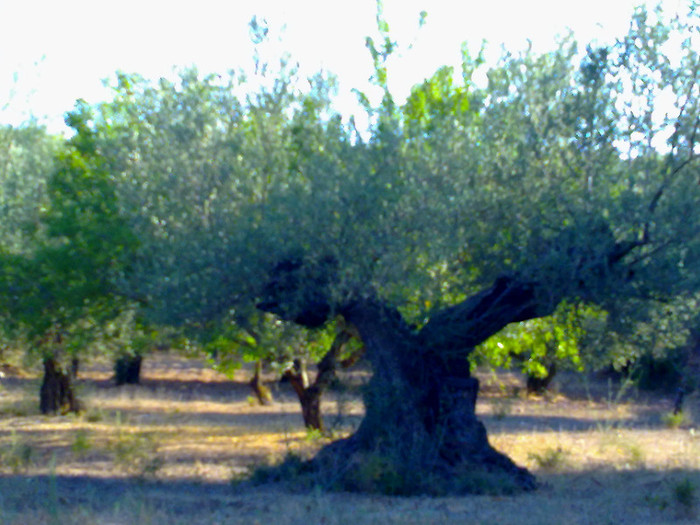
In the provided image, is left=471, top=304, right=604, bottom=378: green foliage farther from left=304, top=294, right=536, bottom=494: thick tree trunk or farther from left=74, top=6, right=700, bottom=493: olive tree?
left=304, top=294, right=536, bottom=494: thick tree trunk

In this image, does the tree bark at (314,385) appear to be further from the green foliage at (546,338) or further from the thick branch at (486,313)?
the thick branch at (486,313)

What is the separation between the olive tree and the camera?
30.2ft

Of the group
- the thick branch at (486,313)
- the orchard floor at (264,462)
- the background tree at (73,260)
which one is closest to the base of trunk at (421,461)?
the orchard floor at (264,462)

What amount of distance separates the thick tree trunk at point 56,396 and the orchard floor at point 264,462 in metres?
0.44

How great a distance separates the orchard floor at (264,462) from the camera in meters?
8.60

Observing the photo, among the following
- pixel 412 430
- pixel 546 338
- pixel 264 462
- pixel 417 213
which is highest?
pixel 417 213

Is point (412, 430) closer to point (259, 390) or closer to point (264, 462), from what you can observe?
point (264, 462)

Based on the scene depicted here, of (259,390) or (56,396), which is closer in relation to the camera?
(56,396)

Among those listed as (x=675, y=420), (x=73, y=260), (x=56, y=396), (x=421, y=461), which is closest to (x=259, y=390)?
(x=56, y=396)

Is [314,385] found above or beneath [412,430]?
above

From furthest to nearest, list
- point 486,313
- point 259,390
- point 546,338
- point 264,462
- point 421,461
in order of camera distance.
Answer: point 259,390
point 546,338
point 264,462
point 421,461
point 486,313

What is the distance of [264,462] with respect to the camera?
39.7ft

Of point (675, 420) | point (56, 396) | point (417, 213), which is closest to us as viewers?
point (417, 213)

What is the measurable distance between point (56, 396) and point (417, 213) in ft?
52.8
